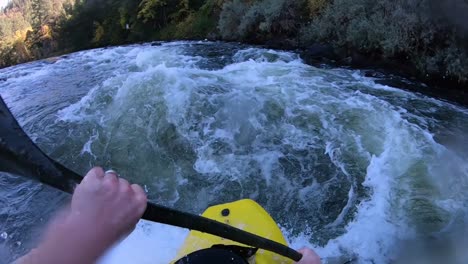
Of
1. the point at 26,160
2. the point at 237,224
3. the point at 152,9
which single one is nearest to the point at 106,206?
the point at 26,160

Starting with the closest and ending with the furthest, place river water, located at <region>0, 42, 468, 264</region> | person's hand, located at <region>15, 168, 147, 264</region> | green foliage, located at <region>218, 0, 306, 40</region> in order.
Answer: person's hand, located at <region>15, 168, 147, 264</region> < river water, located at <region>0, 42, 468, 264</region> < green foliage, located at <region>218, 0, 306, 40</region>

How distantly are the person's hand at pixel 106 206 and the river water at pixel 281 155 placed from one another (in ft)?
8.01

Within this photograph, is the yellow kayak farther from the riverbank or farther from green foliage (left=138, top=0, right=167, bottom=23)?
green foliage (left=138, top=0, right=167, bottom=23)

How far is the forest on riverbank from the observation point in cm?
655

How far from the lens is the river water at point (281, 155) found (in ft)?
12.0

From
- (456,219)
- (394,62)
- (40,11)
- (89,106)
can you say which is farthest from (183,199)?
(40,11)

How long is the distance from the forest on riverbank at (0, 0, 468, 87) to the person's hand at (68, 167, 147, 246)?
21.3ft

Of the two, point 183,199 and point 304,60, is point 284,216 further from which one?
point 304,60

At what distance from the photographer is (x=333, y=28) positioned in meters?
9.21

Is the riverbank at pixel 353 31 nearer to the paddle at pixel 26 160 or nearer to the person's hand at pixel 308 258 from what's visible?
the person's hand at pixel 308 258

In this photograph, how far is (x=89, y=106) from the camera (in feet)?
21.9

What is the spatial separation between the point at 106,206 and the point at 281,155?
13.1 feet

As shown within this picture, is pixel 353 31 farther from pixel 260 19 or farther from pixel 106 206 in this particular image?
pixel 106 206

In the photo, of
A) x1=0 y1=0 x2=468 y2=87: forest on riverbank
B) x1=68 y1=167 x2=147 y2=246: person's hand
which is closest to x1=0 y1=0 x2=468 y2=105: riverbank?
x1=0 y1=0 x2=468 y2=87: forest on riverbank
